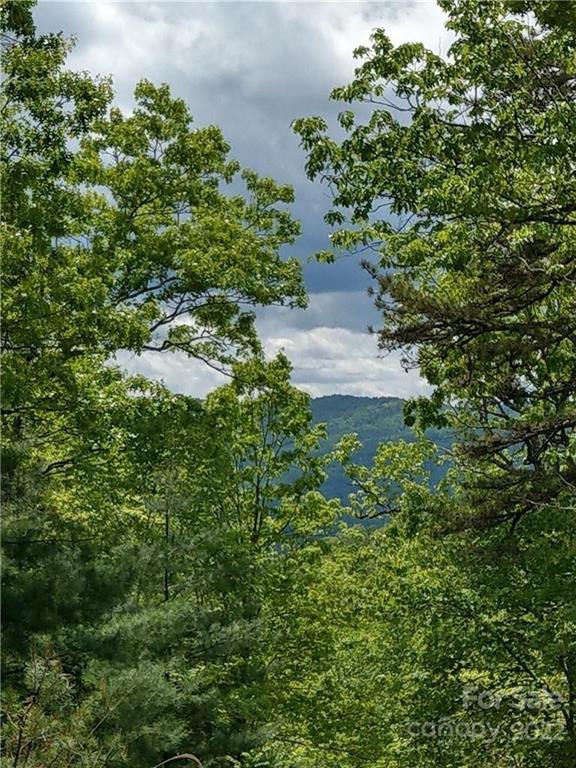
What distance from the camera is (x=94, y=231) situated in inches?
643

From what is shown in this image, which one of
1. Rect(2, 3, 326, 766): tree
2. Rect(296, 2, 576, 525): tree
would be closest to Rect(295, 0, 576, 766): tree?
Rect(296, 2, 576, 525): tree

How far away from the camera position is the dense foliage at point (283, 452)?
9344mm

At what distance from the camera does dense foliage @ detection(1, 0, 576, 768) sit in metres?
9.34

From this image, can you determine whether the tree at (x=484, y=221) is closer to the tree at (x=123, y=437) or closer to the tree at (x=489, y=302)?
the tree at (x=489, y=302)

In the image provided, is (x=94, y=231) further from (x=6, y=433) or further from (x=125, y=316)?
(x=6, y=433)

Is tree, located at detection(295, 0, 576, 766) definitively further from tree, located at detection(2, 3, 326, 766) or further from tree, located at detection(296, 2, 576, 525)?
tree, located at detection(2, 3, 326, 766)

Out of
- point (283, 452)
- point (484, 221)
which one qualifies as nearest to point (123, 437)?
point (283, 452)

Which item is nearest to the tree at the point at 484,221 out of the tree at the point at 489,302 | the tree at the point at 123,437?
the tree at the point at 489,302

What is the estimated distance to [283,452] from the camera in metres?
19.5

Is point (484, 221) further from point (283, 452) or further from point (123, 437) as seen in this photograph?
point (283, 452)

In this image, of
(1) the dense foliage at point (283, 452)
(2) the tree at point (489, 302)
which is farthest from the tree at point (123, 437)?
(2) the tree at point (489, 302)

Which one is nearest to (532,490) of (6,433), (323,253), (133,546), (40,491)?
(323,253)

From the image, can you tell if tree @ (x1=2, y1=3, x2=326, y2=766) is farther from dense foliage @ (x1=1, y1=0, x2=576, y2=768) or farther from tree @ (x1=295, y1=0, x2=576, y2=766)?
tree @ (x1=295, y1=0, x2=576, y2=766)

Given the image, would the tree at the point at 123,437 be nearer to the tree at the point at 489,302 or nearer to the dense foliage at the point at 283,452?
the dense foliage at the point at 283,452
